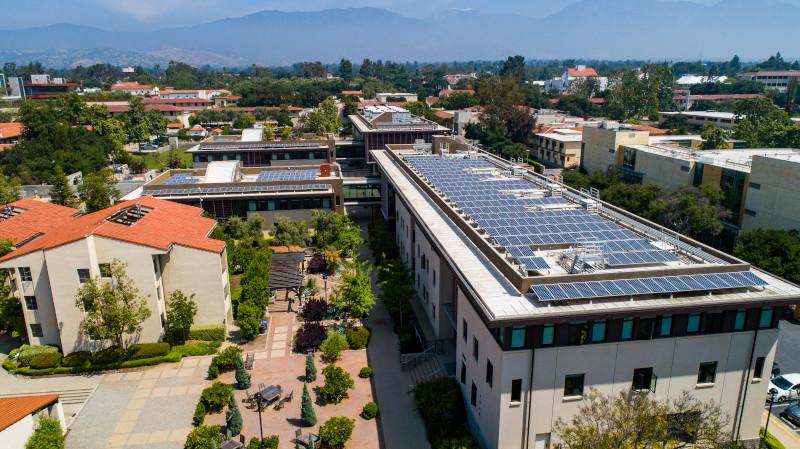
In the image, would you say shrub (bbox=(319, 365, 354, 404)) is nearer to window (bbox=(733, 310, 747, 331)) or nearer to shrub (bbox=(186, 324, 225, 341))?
shrub (bbox=(186, 324, 225, 341))

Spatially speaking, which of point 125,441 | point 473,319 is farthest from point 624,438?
point 125,441

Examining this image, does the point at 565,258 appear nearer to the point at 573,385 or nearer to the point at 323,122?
the point at 573,385

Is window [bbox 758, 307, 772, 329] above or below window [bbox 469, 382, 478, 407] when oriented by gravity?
above

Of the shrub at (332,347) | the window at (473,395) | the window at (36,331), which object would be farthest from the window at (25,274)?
the window at (473,395)

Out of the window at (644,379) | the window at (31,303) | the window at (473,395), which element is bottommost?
the window at (473,395)

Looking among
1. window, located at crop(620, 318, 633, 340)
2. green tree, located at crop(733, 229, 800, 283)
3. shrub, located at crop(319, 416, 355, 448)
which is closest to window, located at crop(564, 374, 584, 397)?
window, located at crop(620, 318, 633, 340)

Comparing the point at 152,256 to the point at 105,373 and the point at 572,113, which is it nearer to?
the point at 105,373

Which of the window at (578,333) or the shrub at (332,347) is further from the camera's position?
the shrub at (332,347)

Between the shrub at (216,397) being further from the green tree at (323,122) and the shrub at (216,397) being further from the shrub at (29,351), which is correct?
the green tree at (323,122)
